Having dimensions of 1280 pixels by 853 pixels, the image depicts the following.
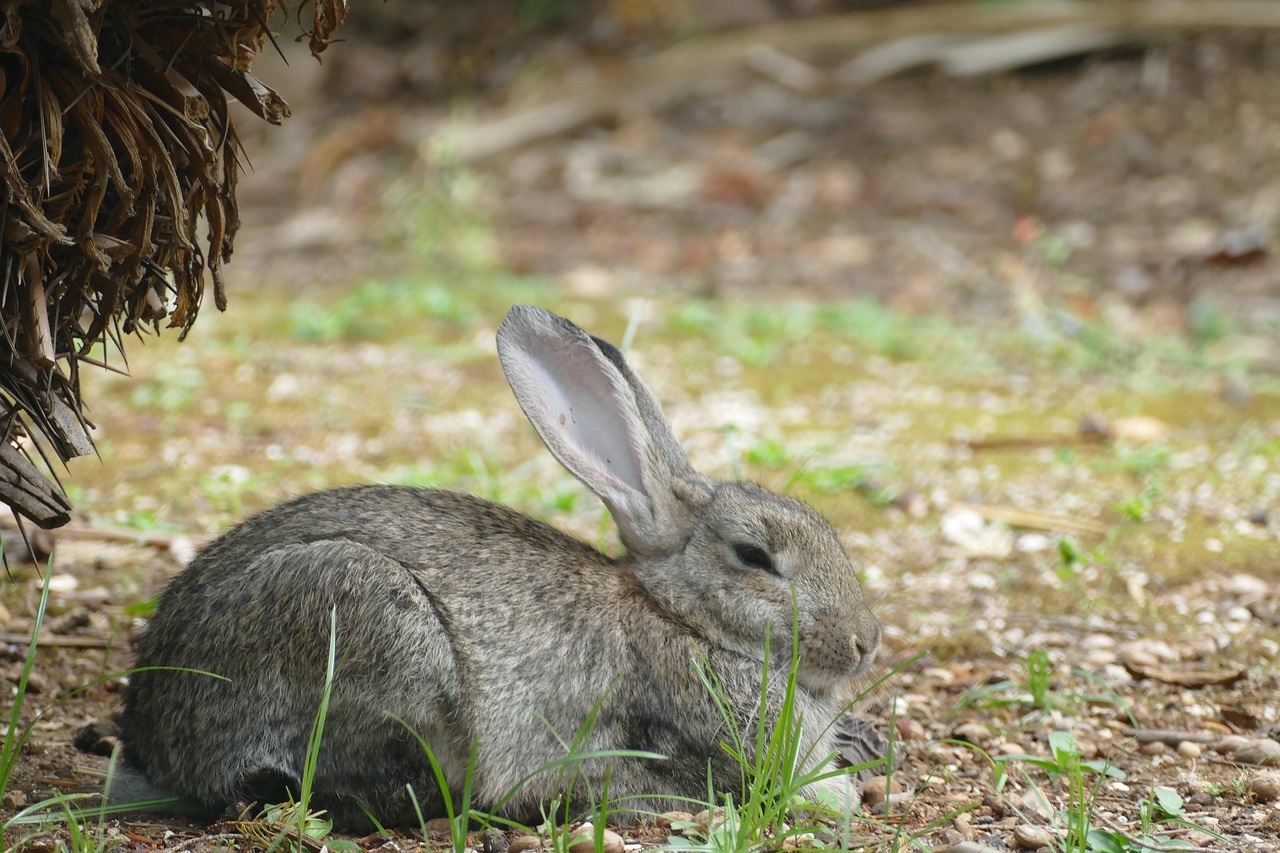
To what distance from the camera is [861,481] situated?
7.14 metres

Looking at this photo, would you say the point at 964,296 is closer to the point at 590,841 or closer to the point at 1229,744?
the point at 1229,744

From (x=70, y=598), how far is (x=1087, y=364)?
22.9ft

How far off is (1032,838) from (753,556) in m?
1.22

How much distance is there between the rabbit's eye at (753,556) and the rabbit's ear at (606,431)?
211 millimetres

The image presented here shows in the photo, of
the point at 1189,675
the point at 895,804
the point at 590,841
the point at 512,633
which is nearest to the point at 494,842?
the point at 590,841

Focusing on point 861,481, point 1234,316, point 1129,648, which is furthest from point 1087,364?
point 1129,648

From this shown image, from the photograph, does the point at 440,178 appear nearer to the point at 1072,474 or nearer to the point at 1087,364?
the point at 1087,364

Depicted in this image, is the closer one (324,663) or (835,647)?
A: (324,663)

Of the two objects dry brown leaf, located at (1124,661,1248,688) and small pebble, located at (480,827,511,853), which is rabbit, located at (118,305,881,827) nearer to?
small pebble, located at (480,827,511,853)

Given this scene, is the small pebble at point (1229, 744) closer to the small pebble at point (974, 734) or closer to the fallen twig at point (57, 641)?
the small pebble at point (974, 734)

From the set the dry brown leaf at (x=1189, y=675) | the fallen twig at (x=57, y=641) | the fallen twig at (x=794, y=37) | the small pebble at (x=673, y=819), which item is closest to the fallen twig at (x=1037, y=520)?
the dry brown leaf at (x=1189, y=675)

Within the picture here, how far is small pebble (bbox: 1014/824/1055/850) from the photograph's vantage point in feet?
11.9

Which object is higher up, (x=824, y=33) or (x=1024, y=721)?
(x=824, y=33)

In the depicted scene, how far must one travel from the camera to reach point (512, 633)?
4094 millimetres
